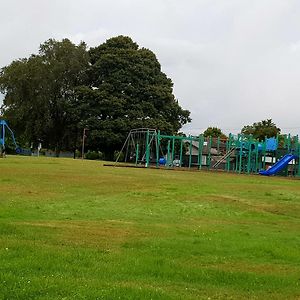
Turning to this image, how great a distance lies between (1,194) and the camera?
18.5 metres

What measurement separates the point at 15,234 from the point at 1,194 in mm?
8360

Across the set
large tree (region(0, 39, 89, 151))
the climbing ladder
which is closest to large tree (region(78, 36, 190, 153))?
large tree (region(0, 39, 89, 151))

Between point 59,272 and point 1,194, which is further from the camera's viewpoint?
point 1,194

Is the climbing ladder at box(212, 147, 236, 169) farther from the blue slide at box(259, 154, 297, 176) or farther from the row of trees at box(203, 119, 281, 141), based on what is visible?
the row of trees at box(203, 119, 281, 141)

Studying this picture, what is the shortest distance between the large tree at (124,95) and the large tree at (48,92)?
98.2 inches

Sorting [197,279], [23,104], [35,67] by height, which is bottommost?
[197,279]

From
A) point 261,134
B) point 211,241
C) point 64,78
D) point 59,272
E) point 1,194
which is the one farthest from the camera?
point 261,134

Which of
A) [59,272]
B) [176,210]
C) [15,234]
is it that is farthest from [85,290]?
[176,210]

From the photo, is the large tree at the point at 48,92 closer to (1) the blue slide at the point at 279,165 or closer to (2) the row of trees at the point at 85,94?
(2) the row of trees at the point at 85,94

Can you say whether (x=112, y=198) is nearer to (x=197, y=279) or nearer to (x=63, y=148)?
(x=197, y=279)

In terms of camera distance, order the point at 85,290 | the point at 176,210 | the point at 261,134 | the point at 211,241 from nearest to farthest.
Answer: the point at 85,290 → the point at 211,241 → the point at 176,210 → the point at 261,134

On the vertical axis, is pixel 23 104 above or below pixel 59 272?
above

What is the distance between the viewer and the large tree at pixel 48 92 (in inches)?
2682

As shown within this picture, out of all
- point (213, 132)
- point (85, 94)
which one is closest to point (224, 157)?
point (85, 94)
